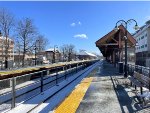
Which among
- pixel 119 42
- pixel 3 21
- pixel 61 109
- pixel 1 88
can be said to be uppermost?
pixel 3 21

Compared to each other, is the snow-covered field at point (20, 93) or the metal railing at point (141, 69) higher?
the metal railing at point (141, 69)

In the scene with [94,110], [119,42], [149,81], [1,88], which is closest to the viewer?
[94,110]

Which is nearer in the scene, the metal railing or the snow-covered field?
the snow-covered field

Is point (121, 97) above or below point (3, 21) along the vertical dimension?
below

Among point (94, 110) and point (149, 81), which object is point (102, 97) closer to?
point (149, 81)

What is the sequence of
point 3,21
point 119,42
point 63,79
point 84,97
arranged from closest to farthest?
point 84,97 → point 63,79 → point 119,42 → point 3,21

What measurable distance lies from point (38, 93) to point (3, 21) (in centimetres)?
4327

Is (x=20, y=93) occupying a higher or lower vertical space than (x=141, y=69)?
lower

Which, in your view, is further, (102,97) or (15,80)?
(102,97)

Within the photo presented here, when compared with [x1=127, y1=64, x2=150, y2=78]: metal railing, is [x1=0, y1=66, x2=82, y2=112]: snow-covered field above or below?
below

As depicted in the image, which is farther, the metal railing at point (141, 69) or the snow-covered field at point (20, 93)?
the metal railing at point (141, 69)

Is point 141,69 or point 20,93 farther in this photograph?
point 141,69

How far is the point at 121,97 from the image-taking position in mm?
12109

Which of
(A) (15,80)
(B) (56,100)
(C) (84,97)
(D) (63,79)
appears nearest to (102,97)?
(C) (84,97)
